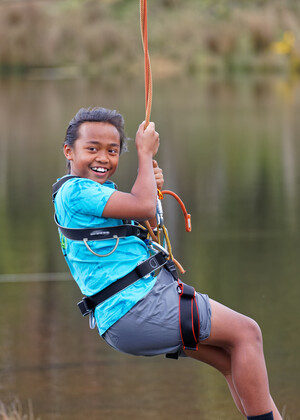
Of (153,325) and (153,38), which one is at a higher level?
(153,38)

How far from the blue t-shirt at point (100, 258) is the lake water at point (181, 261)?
286 cm

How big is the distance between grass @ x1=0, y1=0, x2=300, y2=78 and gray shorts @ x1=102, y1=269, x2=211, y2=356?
1653 inches

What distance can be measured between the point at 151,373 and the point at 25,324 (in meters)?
1.76

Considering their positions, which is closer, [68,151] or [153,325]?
[153,325]

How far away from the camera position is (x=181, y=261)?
1036 centimetres

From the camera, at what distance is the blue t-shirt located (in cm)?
315

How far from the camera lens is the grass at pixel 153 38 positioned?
4594cm

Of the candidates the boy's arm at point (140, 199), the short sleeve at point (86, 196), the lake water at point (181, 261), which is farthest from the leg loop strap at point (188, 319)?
the lake water at point (181, 261)

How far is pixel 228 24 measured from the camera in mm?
47344

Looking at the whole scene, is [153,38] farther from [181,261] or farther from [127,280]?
[127,280]

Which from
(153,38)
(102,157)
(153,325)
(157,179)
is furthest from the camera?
(153,38)

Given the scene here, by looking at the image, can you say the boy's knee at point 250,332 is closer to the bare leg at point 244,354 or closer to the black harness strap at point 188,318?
the bare leg at point 244,354

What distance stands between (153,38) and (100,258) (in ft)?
144

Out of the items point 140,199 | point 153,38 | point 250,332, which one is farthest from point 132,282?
point 153,38
